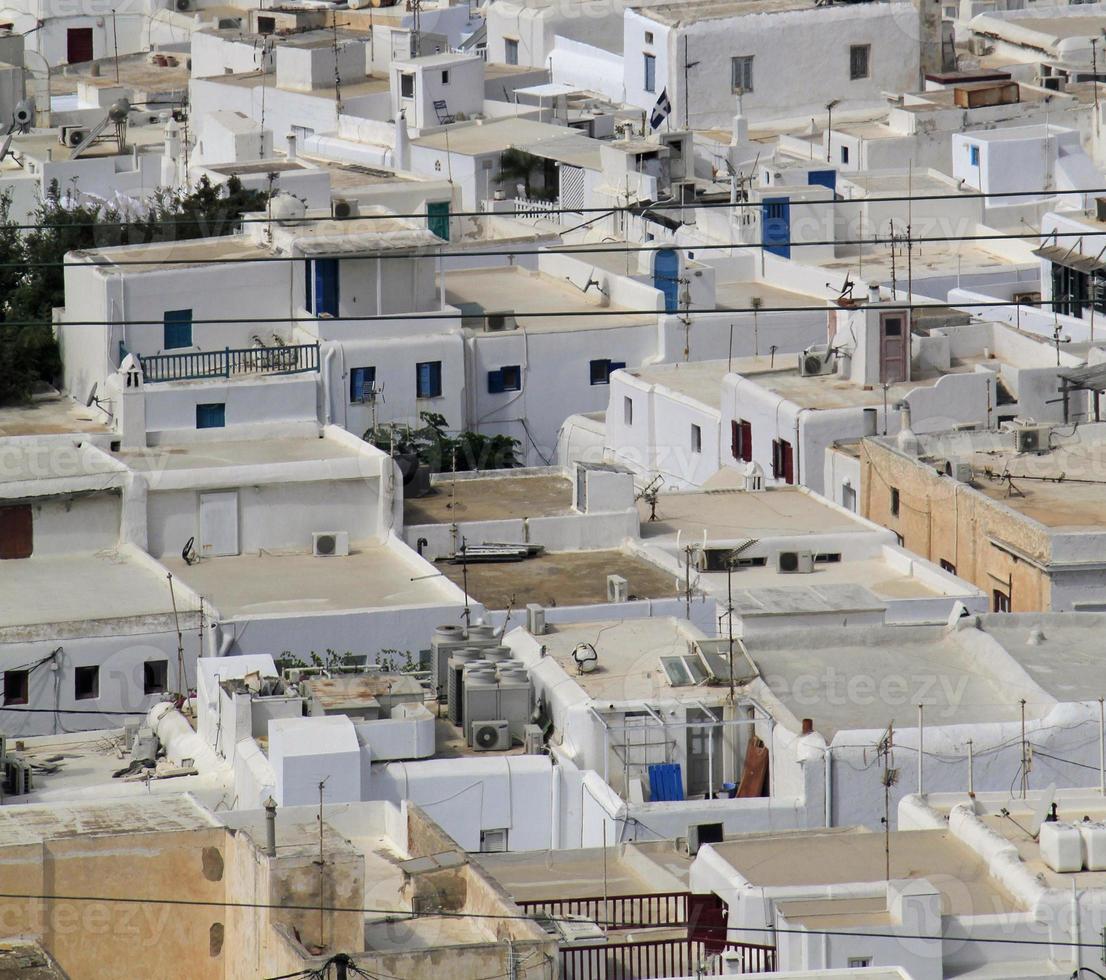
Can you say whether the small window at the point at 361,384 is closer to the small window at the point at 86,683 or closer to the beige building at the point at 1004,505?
the beige building at the point at 1004,505

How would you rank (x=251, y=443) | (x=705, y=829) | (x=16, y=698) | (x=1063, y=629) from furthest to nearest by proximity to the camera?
(x=251, y=443) < (x=16, y=698) < (x=1063, y=629) < (x=705, y=829)

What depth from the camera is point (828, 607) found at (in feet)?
121

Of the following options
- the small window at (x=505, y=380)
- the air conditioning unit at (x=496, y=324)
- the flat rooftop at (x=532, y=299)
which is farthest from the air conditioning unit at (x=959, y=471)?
the air conditioning unit at (x=496, y=324)

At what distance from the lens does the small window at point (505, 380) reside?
5216 centimetres

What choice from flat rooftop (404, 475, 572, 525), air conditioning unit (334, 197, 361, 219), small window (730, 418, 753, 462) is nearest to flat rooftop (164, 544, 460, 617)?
flat rooftop (404, 475, 572, 525)

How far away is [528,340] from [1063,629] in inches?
711

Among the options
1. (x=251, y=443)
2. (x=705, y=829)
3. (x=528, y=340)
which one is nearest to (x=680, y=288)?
(x=528, y=340)

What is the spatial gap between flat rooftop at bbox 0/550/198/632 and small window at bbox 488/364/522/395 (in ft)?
35.4

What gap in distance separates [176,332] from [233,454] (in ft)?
16.1

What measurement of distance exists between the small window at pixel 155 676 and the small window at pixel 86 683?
0.53 metres

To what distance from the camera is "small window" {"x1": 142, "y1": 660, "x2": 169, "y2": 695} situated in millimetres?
39156

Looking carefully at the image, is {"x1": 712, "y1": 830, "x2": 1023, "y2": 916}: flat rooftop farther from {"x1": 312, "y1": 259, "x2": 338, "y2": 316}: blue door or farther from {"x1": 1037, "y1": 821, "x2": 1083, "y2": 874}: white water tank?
{"x1": 312, "y1": 259, "x2": 338, "y2": 316}: blue door

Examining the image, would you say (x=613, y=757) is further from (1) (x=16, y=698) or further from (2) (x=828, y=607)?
(1) (x=16, y=698)

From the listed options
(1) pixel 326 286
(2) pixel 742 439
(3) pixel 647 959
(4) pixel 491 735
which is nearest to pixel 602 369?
(1) pixel 326 286
